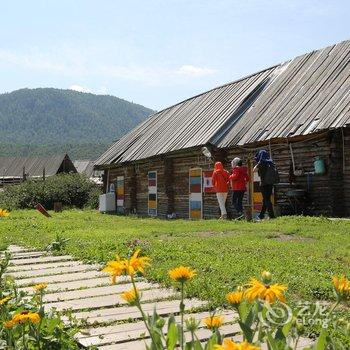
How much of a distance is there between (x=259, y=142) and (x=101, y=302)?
11665 mm

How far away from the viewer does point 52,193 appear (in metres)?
30.3

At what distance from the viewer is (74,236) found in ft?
32.4

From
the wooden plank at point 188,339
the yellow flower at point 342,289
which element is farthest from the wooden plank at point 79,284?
the yellow flower at point 342,289

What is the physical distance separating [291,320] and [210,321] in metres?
0.31

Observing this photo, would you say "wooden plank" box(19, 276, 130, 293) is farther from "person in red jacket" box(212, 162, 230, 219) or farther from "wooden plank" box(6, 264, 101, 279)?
"person in red jacket" box(212, 162, 230, 219)

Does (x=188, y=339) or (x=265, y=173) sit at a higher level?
(x=265, y=173)

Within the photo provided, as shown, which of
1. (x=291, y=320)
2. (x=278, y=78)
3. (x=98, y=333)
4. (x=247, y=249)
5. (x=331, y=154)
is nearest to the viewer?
(x=291, y=320)

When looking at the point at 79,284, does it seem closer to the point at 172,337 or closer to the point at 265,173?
the point at 172,337

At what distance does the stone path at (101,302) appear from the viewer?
11.3 ft

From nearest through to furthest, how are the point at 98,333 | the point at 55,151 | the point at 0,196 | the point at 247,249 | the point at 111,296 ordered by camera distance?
1. the point at 98,333
2. the point at 111,296
3. the point at 247,249
4. the point at 0,196
5. the point at 55,151

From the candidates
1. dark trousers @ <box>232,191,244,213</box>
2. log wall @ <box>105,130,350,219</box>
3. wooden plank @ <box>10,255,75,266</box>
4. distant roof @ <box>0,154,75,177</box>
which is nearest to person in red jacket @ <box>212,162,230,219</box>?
dark trousers @ <box>232,191,244,213</box>

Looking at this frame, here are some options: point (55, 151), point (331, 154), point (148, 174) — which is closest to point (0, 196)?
point (148, 174)

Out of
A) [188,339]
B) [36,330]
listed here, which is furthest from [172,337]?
[188,339]

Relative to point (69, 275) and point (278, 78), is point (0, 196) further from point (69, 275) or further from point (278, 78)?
point (69, 275)
